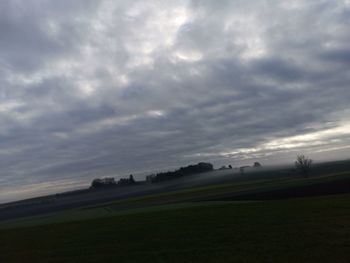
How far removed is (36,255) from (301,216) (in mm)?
17658

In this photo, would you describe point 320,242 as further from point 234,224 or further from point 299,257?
point 234,224

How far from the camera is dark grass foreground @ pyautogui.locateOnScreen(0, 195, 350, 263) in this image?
18391 mm

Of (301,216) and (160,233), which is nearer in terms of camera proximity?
(160,233)

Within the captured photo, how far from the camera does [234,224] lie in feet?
94.4

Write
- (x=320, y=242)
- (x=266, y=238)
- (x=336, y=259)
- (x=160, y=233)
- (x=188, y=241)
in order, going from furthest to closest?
(x=160, y=233) < (x=188, y=241) < (x=266, y=238) < (x=320, y=242) < (x=336, y=259)

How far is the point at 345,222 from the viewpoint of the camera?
81.5 feet

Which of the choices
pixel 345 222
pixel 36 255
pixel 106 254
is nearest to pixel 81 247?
pixel 36 255

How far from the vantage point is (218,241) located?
22500 millimetres

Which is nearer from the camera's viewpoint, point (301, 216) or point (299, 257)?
point (299, 257)

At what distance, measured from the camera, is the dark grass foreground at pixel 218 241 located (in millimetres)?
18391

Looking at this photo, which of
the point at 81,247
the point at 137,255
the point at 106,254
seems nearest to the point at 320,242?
the point at 137,255

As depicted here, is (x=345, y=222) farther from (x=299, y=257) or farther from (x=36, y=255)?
(x=36, y=255)

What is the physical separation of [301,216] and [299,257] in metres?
13.3

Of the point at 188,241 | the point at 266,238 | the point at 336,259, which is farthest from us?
the point at 188,241
